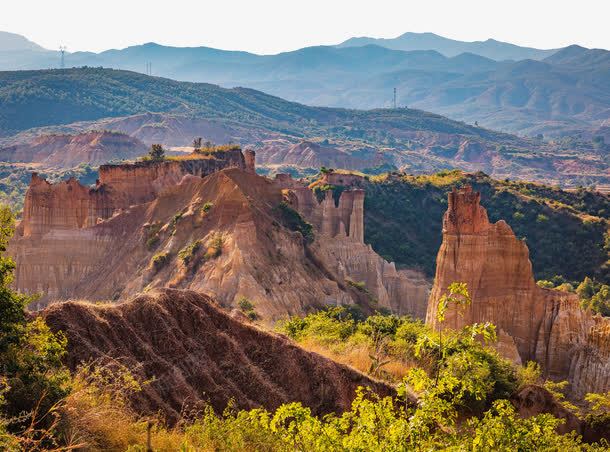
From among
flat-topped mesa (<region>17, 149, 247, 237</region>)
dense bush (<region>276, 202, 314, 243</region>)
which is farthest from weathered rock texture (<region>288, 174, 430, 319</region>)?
flat-topped mesa (<region>17, 149, 247, 237</region>)

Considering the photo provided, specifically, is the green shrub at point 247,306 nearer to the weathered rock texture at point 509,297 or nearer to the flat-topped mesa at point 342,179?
the weathered rock texture at point 509,297

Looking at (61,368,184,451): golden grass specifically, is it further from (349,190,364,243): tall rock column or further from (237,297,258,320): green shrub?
(349,190,364,243): tall rock column

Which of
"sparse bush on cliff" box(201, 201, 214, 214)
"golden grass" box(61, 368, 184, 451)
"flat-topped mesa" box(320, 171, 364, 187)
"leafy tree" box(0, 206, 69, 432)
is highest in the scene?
"leafy tree" box(0, 206, 69, 432)

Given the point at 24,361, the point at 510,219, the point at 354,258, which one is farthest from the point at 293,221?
the point at 24,361

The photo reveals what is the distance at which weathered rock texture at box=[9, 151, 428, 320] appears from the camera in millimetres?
58062

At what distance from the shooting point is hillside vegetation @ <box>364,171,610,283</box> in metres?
91.1

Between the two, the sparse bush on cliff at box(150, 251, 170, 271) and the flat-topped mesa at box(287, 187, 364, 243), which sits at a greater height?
the flat-topped mesa at box(287, 187, 364, 243)

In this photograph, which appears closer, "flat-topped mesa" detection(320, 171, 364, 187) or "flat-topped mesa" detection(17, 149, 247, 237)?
"flat-topped mesa" detection(17, 149, 247, 237)

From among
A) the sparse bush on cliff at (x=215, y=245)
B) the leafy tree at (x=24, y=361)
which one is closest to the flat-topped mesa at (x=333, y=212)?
the sparse bush on cliff at (x=215, y=245)

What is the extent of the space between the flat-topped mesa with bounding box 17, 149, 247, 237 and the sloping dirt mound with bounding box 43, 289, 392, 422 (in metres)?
44.2

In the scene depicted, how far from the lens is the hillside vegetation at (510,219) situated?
91.1 m

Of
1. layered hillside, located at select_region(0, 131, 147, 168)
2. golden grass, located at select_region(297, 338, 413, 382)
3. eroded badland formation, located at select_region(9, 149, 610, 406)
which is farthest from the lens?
layered hillside, located at select_region(0, 131, 147, 168)

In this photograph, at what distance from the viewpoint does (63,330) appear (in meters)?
23.0

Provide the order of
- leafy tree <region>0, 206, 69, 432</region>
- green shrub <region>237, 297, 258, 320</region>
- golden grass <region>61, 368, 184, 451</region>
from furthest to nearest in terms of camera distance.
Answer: green shrub <region>237, 297, 258, 320</region>, leafy tree <region>0, 206, 69, 432</region>, golden grass <region>61, 368, 184, 451</region>
